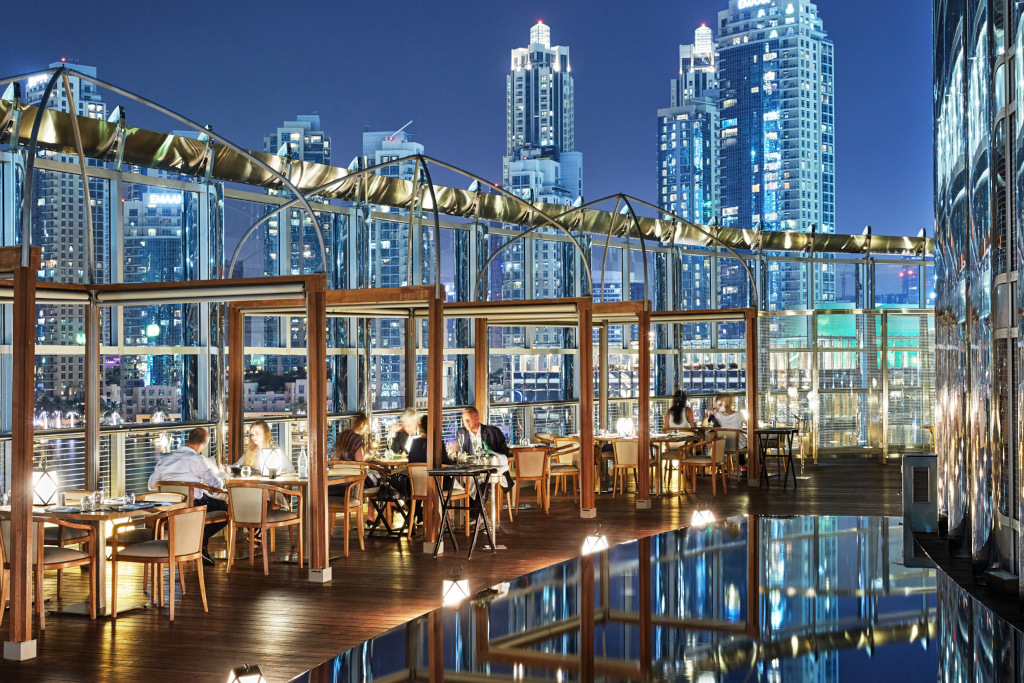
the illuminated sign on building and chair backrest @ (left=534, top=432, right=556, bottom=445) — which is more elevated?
the illuminated sign on building

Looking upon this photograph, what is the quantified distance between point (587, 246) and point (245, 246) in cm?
741

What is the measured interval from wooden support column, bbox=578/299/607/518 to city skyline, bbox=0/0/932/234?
527 cm

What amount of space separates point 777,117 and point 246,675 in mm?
87047

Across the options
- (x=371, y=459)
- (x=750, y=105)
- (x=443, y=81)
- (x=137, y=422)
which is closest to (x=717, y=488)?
(x=371, y=459)

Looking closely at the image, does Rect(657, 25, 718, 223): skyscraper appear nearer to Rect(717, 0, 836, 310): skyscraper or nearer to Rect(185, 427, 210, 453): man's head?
Rect(717, 0, 836, 310): skyscraper

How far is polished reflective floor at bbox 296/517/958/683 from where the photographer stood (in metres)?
6.02

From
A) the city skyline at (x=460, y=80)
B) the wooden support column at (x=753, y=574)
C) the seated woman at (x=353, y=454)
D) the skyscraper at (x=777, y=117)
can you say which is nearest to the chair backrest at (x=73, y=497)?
the seated woman at (x=353, y=454)

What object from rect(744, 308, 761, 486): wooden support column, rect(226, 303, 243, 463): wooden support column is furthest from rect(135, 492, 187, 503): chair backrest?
rect(744, 308, 761, 486): wooden support column

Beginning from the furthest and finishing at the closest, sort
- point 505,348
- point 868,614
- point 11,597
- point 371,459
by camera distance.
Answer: point 505,348, point 371,459, point 868,614, point 11,597

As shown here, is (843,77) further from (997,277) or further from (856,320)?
(997,277)

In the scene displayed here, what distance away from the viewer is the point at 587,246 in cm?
1866

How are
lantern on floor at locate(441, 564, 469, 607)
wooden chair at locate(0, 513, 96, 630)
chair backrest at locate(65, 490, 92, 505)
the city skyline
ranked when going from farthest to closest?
the city skyline, chair backrest at locate(65, 490, 92, 505), lantern on floor at locate(441, 564, 469, 607), wooden chair at locate(0, 513, 96, 630)

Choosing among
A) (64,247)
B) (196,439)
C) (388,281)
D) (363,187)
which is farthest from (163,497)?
(388,281)

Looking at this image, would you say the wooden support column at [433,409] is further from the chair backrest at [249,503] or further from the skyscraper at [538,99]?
the skyscraper at [538,99]
